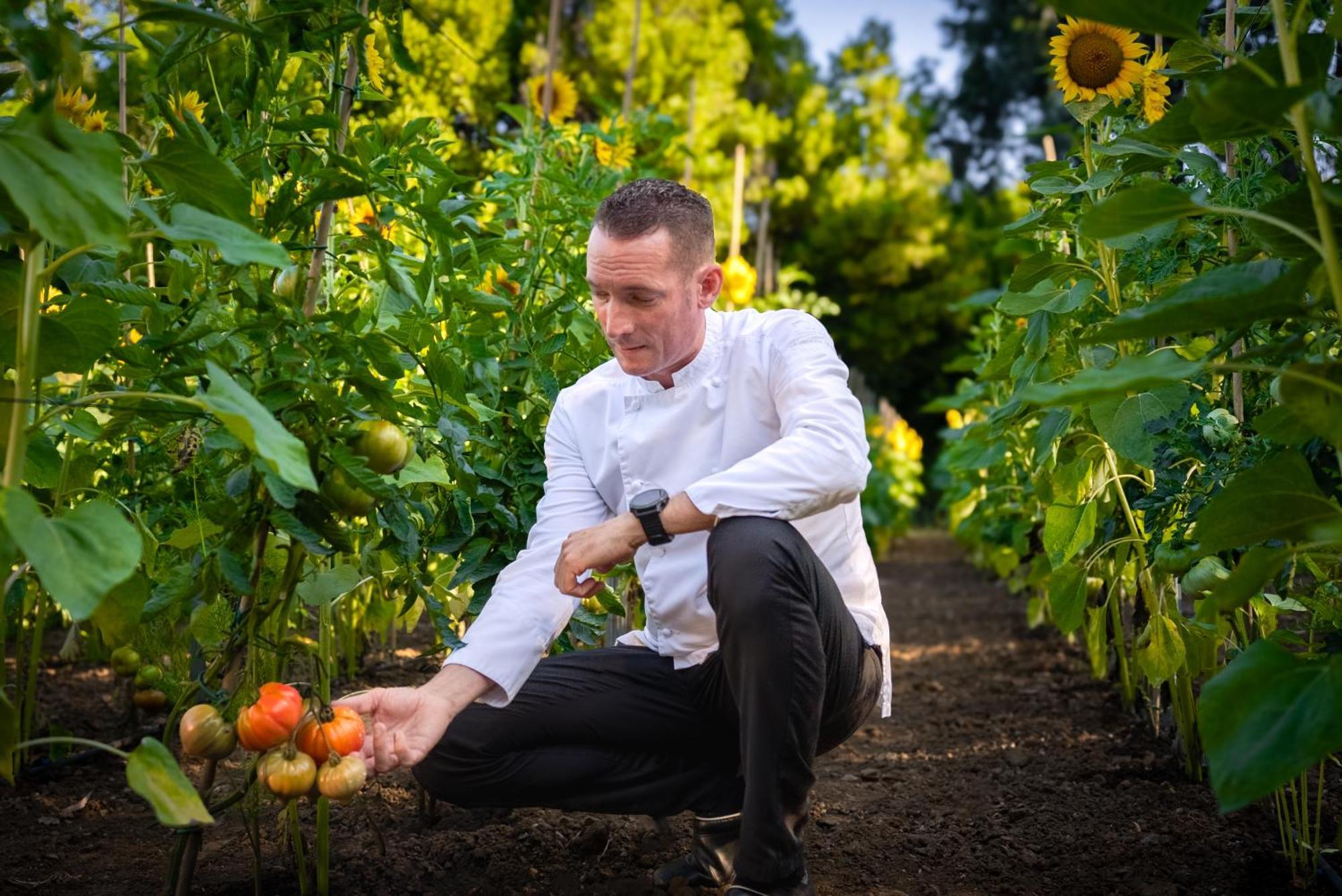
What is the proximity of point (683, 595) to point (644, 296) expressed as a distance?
0.45m

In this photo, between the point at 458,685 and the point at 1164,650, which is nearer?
the point at 458,685

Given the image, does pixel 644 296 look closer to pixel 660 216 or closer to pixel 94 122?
pixel 660 216

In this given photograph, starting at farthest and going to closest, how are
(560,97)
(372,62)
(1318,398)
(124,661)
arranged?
(560,97), (124,661), (372,62), (1318,398)

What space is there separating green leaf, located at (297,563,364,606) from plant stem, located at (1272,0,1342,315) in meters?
1.17

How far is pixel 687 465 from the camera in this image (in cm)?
190

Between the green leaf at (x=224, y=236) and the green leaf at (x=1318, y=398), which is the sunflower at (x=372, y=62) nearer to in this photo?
the green leaf at (x=224, y=236)

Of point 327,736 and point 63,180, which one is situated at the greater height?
point 63,180

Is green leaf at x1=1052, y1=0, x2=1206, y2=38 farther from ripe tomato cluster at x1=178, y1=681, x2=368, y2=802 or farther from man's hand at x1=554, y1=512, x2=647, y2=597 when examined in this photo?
ripe tomato cluster at x1=178, y1=681, x2=368, y2=802

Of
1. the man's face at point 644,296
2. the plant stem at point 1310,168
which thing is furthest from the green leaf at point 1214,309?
the man's face at point 644,296

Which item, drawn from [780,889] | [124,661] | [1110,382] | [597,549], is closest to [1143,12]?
[1110,382]

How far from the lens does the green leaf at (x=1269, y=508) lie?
118 centimetres

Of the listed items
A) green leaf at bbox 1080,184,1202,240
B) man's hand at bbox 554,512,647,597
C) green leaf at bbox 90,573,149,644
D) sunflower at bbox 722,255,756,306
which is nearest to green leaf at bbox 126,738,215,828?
green leaf at bbox 90,573,149,644

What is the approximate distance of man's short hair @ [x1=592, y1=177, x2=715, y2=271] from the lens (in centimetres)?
178

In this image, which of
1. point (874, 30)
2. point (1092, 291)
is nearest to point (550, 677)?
point (1092, 291)
